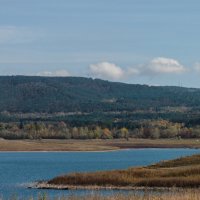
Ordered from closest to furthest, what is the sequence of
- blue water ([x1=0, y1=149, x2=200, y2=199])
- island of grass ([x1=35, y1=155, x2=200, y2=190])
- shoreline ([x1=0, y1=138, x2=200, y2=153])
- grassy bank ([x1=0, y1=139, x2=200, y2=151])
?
island of grass ([x1=35, y1=155, x2=200, y2=190]), blue water ([x1=0, y1=149, x2=200, y2=199]), shoreline ([x1=0, y1=138, x2=200, y2=153]), grassy bank ([x1=0, y1=139, x2=200, y2=151])

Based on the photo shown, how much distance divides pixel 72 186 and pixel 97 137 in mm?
143361

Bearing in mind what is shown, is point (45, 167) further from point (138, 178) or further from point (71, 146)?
point (71, 146)

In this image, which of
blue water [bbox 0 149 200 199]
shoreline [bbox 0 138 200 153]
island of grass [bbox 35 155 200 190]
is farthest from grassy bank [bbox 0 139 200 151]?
island of grass [bbox 35 155 200 190]

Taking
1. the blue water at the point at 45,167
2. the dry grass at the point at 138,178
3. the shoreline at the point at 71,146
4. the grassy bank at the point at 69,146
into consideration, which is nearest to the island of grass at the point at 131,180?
the dry grass at the point at 138,178

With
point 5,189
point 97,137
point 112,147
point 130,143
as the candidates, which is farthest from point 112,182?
point 97,137

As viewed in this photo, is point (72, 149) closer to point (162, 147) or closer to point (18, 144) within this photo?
point (18, 144)

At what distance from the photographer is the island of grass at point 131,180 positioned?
2034 inches

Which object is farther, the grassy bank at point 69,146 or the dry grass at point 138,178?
the grassy bank at point 69,146

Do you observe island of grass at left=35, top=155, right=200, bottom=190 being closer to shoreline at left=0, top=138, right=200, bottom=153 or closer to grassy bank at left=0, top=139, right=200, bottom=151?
shoreline at left=0, top=138, right=200, bottom=153

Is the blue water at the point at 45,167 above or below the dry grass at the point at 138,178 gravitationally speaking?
below

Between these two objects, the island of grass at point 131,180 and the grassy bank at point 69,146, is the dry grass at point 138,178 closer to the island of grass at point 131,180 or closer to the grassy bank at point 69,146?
the island of grass at point 131,180

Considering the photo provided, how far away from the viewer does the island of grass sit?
5166cm

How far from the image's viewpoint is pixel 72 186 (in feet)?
178

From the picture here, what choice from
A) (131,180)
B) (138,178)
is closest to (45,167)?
(138,178)
